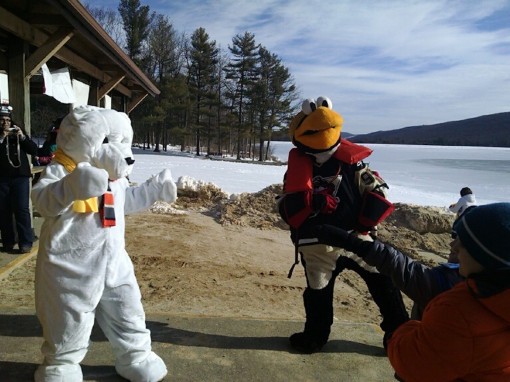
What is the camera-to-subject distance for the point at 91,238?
218 cm

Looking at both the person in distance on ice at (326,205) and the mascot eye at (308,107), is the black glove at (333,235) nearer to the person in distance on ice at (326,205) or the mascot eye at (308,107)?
the person in distance on ice at (326,205)

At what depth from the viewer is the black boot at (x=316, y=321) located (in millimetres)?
2902

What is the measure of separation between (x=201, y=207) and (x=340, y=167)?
288 inches

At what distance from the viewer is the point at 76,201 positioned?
2129mm

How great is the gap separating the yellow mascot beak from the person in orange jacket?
4.88ft

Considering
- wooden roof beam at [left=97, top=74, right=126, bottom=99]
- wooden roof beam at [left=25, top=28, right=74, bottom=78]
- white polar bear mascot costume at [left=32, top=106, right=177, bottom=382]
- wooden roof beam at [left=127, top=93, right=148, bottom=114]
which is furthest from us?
wooden roof beam at [left=127, top=93, right=148, bottom=114]

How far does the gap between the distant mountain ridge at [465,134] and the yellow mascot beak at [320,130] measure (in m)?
92.6

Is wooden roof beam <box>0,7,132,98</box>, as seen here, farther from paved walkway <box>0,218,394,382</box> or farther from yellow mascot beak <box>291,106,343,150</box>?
yellow mascot beak <box>291,106,343,150</box>

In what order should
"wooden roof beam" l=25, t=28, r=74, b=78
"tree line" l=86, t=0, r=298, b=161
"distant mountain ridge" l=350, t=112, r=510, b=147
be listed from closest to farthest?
"wooden roof beam" l=25, t=28, r=74, b=78
"tree line" l=86, t=0, r=298, b=161
"distant mountain ridge" l=350, t=112, r=510, b=147

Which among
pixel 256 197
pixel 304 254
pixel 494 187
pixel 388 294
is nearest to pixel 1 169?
Answer: pixel 304 254

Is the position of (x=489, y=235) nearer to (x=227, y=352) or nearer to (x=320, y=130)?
(x=320, y=130)

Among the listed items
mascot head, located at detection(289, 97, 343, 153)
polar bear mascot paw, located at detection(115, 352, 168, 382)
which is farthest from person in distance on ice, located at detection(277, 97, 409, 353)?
polar bear mascot paw, located at detection(115, 352, 168, 382)

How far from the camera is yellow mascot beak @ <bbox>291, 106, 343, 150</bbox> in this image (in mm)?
2787

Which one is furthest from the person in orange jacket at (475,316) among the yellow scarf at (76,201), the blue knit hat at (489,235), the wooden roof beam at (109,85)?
the wooden roof beam at (109,85)
